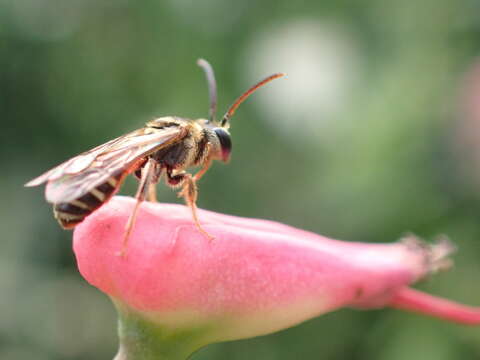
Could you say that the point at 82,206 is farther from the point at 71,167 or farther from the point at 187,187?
the point at 187,187

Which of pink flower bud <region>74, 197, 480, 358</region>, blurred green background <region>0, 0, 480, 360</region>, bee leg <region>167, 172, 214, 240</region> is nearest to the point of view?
pink flower bud <region>74, 197, 480, 358</region>

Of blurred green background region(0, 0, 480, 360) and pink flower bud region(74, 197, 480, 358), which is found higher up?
blurred green background region(0, 0, 480, 360)

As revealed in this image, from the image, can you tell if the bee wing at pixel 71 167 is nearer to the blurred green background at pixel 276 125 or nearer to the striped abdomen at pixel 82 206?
the striped abdomen at pixel 82 206

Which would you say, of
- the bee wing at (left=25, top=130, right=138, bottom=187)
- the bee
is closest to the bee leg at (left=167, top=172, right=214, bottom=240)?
the bee

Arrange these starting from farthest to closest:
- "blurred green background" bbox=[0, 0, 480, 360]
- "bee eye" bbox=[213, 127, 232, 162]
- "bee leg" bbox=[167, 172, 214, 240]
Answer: "blurred green background" bbox=[0, 0, 480, 360] → "bee eye" bbox=[213, 127, 232, 162] → "bee leg" bbox=[167, 172, 214, 240]

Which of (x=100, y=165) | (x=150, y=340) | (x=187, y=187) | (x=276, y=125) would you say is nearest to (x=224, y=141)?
(x=187, y=187)

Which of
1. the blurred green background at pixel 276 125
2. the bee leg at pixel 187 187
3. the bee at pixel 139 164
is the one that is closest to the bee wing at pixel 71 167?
the bee at pixel 139 164

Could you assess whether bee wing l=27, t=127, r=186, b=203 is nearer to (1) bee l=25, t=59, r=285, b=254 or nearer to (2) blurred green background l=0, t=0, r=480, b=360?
(1) bee l=25, t=59, r=285, b=254
